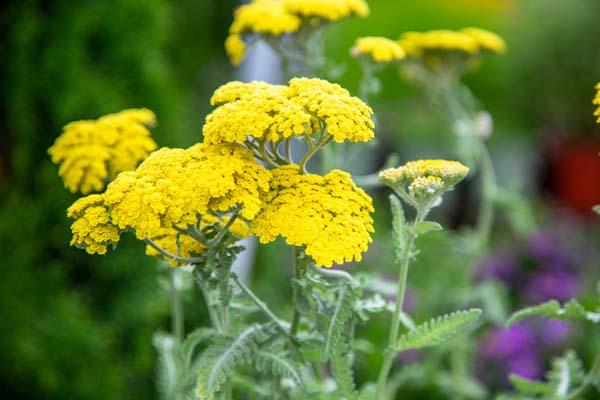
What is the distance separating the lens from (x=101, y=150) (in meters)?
1.87

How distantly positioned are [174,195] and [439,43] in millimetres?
1305

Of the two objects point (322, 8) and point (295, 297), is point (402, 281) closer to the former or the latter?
point (295, 297)

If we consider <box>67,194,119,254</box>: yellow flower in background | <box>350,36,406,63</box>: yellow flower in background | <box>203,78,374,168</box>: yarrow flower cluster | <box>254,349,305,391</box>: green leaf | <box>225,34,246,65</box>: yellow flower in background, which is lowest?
<box>254,349,305,391</box>: green leaf

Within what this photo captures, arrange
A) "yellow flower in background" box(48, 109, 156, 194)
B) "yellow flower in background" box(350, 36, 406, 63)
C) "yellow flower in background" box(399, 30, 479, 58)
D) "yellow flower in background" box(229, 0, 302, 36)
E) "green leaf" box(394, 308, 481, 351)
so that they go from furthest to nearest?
"yellow flower in background" box(399, 30, 479, 58) → "yellow flower in background" box(229, 0, 302, 36) → "yellow flower in background" box(350, 36, 406, 63) → "yellow flower in background" box(48, 109, 156, 194) → "green leaf" box(394, 308, 481, 351)

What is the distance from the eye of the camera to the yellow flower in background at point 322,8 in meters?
2.14

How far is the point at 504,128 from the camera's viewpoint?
7.24m

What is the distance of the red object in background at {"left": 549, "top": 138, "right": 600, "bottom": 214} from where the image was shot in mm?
6273

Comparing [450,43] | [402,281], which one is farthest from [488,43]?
[402,281]

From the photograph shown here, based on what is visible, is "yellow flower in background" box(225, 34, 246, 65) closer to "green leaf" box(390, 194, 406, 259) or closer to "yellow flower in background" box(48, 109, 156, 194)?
"yellow flower in background" box(48, 109, 156, 194)

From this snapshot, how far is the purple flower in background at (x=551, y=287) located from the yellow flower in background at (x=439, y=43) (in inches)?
60.5

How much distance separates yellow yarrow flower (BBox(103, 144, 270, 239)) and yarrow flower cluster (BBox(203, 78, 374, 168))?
0.14 feet

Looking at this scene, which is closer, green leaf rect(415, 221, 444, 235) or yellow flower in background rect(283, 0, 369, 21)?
green leaf rect(415, 221, 444, 235)

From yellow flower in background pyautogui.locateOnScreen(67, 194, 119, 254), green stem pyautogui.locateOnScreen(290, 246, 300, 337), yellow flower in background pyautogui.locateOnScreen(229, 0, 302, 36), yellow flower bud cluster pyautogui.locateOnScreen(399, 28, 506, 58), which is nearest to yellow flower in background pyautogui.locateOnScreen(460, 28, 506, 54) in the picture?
yellow flower bud cluster pyautogui.locateOnScreen(399, 28, 506, 58)

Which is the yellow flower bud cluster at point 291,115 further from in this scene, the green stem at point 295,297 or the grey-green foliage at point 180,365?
the grey-green foliage at point 180,365
